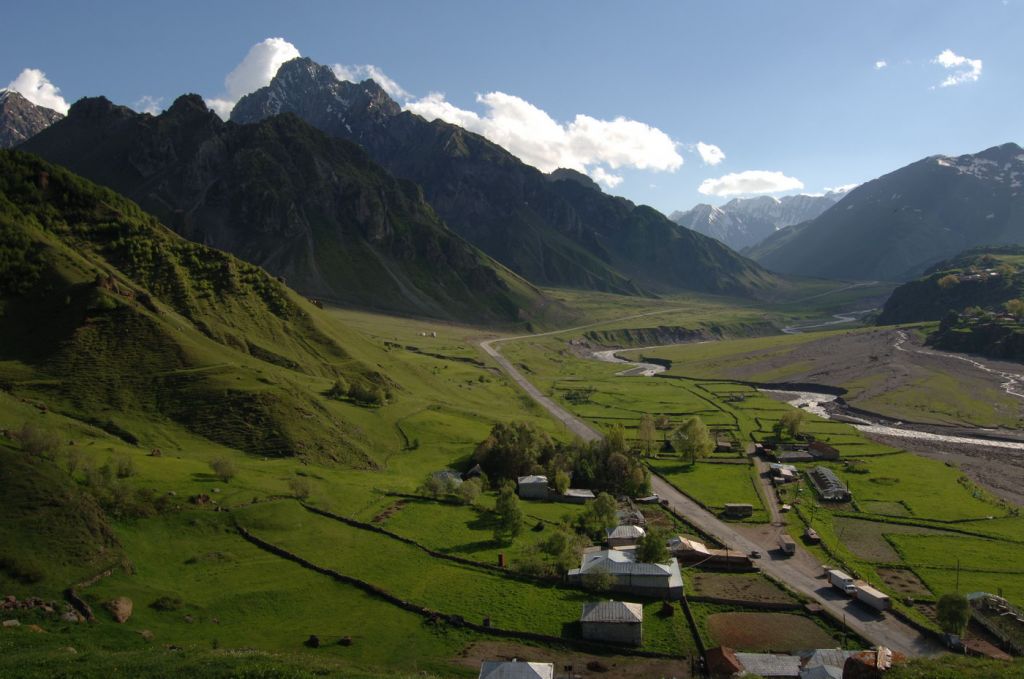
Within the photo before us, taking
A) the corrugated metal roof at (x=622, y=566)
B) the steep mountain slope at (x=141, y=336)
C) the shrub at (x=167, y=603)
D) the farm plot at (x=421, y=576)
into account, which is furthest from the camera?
the steep mountain slope at (x=141, y=336)

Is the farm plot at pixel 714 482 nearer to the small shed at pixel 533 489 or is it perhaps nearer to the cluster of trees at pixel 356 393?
the small shed at pixel 533 489

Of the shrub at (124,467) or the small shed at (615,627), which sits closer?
the small shed at (615,627)

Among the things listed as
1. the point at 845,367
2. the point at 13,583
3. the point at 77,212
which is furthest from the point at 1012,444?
the point at 77,212

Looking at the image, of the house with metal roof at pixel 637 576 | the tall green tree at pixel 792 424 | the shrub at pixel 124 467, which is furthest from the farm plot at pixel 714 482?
the shrub at pixel 124 467

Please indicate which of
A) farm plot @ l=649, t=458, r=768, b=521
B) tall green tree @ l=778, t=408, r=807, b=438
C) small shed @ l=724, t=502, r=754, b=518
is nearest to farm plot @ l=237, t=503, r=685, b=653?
small shed @ l=724, t=502, r=754, b=518

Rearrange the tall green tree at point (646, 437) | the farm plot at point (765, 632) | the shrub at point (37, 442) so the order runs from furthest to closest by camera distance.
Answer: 1. the tall green tree at point (646, 437)
2. the shrub at point (37, 442)
3. the farm plot at point (765, 632)

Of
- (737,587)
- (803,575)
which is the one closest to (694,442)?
(803,575)
